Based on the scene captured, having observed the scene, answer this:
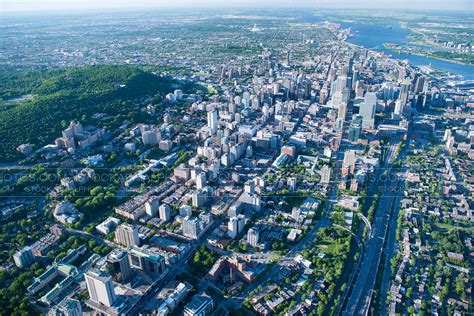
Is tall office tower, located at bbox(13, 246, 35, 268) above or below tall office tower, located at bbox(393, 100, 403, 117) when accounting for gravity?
below

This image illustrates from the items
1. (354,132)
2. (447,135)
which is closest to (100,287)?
(354,132)

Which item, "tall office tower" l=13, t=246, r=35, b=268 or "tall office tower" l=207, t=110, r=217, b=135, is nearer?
"tall office tower" l=13, t=246, r=35, b=268

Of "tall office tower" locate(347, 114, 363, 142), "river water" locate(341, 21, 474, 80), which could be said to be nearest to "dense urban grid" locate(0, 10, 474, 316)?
"tall office tower" locate(347, 114, 363, 142)

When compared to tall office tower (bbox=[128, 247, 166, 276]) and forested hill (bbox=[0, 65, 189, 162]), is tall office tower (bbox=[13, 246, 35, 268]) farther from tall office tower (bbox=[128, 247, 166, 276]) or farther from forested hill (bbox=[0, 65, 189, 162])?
forested hill (bbox=[0, 65, 189, 162])

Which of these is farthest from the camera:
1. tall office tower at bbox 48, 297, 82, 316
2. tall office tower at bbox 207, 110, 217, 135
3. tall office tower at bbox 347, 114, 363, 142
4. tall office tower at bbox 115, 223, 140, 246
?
tall office tower at bbox 207, 110, 217, 135

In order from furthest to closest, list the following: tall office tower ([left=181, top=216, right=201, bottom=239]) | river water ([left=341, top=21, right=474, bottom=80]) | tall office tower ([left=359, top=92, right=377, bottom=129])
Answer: river water ([left=341, top=21, right=474, bottom=80]) < tall office tower ([left=359, top=92, right=377, bottom=129]) < tall office tower ([left=181, top=216, right=201, bottom=239])

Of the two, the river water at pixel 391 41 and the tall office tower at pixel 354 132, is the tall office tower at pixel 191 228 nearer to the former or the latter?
the tall office tower at pixel 354 132
